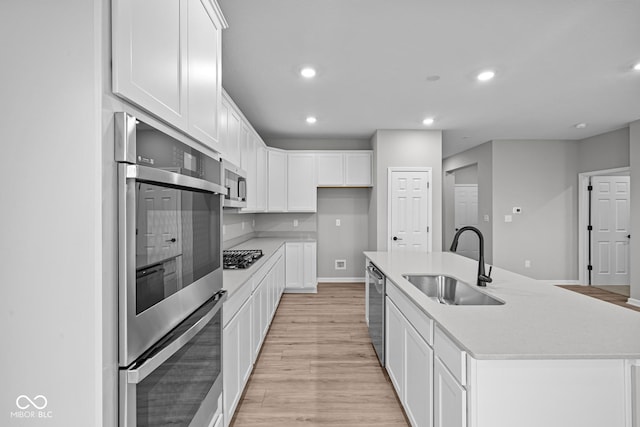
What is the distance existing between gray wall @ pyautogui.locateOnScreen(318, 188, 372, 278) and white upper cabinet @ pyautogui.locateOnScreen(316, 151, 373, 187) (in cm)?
45

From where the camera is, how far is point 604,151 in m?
5.51

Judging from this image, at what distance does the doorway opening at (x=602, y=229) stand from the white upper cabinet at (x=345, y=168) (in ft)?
13.0

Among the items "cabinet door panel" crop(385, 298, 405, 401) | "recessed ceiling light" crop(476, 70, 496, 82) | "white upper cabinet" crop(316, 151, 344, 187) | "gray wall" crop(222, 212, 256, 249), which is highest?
"recessed ceiling light" crop(476, 70, 496, 82)

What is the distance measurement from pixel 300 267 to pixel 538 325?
13.8 feet

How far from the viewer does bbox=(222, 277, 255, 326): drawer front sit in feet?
5.79

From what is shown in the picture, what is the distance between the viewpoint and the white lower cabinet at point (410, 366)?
160 centimetres

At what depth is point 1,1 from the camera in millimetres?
764

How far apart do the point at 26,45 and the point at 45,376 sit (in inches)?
30.4

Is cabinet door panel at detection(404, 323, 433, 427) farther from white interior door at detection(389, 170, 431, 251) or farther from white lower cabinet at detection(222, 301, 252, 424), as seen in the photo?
white interior door at detection(389, 170, 431, 251)

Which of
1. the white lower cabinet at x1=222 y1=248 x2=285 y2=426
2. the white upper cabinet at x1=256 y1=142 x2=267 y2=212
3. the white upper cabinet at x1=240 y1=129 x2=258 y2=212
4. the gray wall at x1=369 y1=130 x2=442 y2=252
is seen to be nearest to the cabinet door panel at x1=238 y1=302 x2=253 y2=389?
the white lower cabinet at x1=222 y1=248 x2=285 y2=426

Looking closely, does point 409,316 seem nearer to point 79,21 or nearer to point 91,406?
point 91,406

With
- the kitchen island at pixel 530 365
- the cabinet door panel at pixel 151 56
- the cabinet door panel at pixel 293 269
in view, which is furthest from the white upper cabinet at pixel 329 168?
the cabinet door panel at pixel 151 56

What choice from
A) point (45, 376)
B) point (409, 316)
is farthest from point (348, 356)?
point (45, 376)

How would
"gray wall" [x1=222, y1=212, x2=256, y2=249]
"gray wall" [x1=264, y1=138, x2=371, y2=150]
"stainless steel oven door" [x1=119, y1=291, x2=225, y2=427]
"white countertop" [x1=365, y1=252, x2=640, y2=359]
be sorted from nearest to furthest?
"stainless steel oven door" [x1=119, y1=291, x2=225, y2=427] → "white countertop" [x1=365, y1=252, x2=640, y2=359] → "gray wall" [x1=222, y1=212, x2=256, y2=249] → "gray wall" [x1=264, y1=138, x2=371, y2=150]
